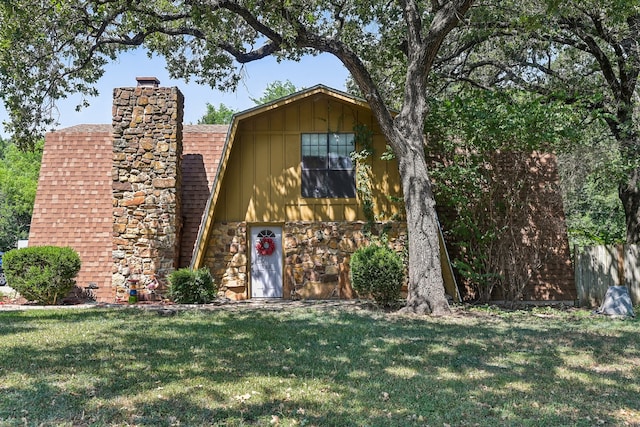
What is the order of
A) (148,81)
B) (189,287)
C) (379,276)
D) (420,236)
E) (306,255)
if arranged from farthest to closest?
(148,81) → (306,255) → (189,287) → (379,276) → (420,236)

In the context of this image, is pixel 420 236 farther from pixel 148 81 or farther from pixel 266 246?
pixel 148 81

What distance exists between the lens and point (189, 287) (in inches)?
502

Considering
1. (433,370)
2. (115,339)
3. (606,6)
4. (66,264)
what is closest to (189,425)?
(433,370)

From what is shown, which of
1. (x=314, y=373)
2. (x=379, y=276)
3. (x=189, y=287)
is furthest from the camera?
(x=189, y=287)

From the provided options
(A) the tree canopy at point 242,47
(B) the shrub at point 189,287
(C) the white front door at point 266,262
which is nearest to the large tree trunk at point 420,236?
(A) the tree canopy at point 242,47

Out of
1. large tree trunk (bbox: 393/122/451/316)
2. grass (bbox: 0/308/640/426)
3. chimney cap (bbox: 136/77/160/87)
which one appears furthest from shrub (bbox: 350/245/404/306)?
chimney cap (bbox: 136/77/160/87)

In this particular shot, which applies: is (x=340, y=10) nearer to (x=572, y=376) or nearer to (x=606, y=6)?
(x=606, y=6)

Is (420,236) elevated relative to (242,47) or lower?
lower

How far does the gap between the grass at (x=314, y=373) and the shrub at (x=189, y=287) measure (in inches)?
109

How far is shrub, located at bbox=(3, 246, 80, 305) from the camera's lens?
495 inches

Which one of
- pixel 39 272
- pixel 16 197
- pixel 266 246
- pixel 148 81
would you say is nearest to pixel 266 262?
pixel 266 246

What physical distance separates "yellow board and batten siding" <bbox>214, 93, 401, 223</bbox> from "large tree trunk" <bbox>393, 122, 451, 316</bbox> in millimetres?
2764

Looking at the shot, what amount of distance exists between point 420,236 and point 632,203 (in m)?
6.56

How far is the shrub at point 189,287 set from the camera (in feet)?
41.7
